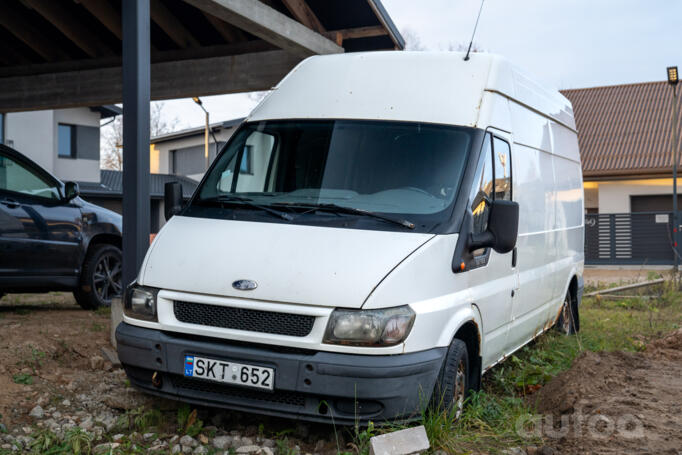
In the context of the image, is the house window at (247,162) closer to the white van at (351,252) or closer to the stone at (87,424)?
the white van at (351,252)

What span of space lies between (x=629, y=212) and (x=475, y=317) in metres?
23.6

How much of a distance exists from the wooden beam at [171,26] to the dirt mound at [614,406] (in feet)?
20.2

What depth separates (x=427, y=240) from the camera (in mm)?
4223

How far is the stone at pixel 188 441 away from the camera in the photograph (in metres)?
4.25

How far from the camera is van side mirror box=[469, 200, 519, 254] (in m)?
4.59

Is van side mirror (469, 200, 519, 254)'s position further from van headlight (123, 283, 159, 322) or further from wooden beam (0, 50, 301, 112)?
wooden beam (0, 50, 301, 112)

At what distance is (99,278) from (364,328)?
18.3 feet

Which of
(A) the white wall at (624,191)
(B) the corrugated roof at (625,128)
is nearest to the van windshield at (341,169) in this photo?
(B) the corrugated roof at (625,128)

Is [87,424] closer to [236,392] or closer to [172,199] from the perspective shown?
[236,392]

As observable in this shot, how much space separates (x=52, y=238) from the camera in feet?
26.0

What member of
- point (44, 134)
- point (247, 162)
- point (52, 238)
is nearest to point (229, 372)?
point (247, 162)

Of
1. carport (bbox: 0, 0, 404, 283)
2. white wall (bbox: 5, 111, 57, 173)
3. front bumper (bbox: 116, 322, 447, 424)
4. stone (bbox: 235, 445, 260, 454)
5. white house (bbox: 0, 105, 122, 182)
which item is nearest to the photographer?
front bumper (bbox: 116, 322, 447, 424)

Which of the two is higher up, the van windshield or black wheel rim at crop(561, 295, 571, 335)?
the van windshield

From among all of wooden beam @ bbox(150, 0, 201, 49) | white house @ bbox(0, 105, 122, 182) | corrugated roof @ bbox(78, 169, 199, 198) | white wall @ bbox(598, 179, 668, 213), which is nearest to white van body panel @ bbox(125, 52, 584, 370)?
wooden beam @ bbox(150, 0, 201, 49)
